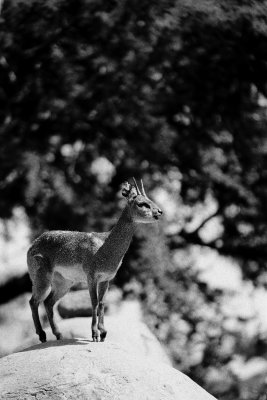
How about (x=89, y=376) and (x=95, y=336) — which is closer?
(x=89, y=376)

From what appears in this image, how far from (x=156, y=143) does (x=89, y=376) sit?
9.40 m

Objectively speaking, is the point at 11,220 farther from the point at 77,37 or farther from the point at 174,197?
the point at 77,37

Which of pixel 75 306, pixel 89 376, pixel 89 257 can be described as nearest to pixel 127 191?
pixel 89 257

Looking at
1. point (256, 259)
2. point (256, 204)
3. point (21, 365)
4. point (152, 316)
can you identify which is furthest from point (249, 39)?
point (21, 365)

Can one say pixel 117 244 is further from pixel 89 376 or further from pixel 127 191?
pixel 89 376

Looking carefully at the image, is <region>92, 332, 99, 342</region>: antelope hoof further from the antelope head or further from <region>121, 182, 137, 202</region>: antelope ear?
<region>121, 182, 137, 202</region>: antelope ear

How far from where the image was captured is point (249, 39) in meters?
17.8

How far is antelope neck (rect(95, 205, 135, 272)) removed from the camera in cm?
787

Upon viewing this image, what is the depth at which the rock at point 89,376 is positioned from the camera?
276 inches

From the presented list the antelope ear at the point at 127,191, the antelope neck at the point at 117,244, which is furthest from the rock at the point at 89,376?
the antelope ear at the point at 127,191

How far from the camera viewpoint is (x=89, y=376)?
23.3 ft

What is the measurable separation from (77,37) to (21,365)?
10645 millimetres

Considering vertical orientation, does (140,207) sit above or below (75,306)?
above

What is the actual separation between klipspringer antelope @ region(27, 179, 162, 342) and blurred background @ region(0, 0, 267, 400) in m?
5.91
